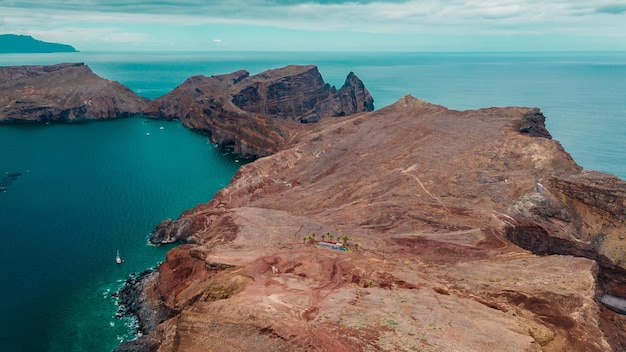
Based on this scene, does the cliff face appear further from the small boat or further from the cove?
the small boat

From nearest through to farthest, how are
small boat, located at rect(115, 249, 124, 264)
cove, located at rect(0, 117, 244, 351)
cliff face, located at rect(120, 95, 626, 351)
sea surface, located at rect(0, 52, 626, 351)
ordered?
cliff face, located at rect(120, 95, 626, 351) < cove, located at rect(0, 117, 244, 351) < sea surface, located at rect(0, 52, 626, 351) < small boat, located at rect(115, 249, 124, 264)

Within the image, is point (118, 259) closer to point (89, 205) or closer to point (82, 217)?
point (82, 217)

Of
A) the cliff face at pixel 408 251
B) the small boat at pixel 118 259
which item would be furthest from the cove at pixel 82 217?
the cliff face at pixel 408 251

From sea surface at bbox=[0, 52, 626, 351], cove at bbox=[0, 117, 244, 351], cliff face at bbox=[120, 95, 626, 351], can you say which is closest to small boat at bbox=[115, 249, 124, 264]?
cove at bbox=[0, 117, 244, 351]

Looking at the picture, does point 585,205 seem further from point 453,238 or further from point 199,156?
point 199,156

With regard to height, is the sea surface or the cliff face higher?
the cliff face

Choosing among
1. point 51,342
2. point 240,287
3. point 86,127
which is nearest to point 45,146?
point 86,127

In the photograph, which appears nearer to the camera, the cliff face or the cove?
the cliff face

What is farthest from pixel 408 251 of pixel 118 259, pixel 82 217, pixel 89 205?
pixel 89 205

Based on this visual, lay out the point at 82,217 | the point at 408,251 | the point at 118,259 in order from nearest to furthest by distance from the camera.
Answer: the point at 408,251, the point at 118,259, the point at 82,217

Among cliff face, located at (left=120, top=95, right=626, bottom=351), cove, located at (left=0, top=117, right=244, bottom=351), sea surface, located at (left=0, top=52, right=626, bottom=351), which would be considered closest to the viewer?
cliff face, located at (left=120, top=95, right=626, bottom=351)
